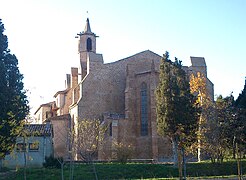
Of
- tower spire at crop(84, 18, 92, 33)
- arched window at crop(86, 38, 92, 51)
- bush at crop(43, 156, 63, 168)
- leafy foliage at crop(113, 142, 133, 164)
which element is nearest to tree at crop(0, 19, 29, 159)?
bush at crop(43, 156, 63, 168)

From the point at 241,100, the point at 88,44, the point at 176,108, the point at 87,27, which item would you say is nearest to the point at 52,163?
the point at 176,108

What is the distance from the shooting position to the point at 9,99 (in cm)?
2123

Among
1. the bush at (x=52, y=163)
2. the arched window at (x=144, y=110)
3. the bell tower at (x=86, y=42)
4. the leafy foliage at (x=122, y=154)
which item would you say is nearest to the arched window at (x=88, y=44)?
the bell tower at (x=86, y=42)

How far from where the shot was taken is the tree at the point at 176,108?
2503 cm

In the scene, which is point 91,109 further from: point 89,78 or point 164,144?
point 164,144

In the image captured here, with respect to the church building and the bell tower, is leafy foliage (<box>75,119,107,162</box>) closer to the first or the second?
the church building

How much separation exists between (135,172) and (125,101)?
1696 centimetres

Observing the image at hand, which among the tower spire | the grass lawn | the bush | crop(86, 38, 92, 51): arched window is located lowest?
the grass lawn

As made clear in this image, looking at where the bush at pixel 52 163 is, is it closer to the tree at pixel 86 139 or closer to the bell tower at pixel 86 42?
the tree at pixel 86 139

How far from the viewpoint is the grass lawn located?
88.4 ft

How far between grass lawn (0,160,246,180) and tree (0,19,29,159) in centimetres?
676

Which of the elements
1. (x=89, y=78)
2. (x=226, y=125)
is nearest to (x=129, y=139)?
(x=89, y=78)

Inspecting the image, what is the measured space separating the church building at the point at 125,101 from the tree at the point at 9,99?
2051 centimetres

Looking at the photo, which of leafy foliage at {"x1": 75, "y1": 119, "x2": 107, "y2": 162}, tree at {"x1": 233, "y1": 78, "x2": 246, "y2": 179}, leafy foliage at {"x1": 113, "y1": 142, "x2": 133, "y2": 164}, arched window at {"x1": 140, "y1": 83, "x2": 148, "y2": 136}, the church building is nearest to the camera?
tree at {"x1": 233, "y1": 78, "x2": 246, "y2": 179}
